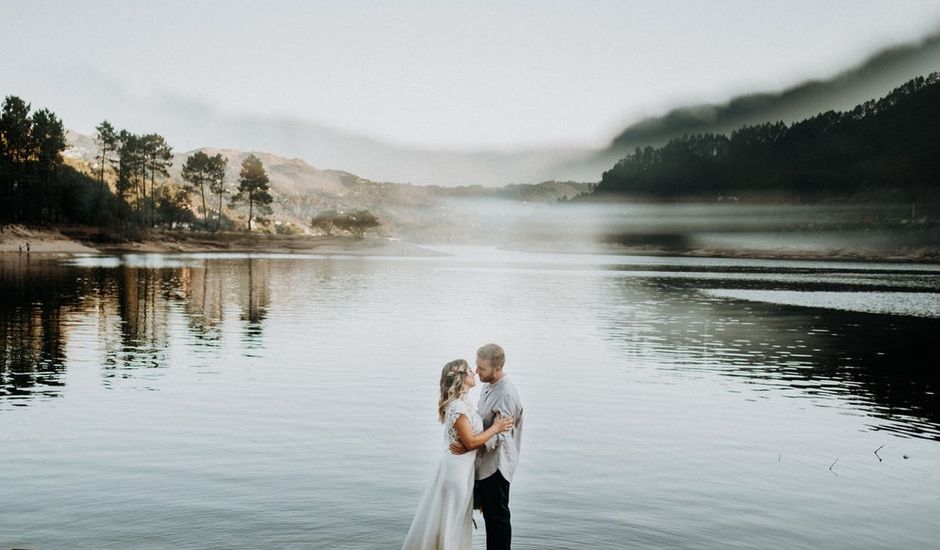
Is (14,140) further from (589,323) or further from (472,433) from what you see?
(472,433)

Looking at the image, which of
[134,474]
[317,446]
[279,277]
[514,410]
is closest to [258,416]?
[317,446]

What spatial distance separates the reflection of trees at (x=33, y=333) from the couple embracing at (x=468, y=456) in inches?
602

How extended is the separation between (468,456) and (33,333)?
29.1 m

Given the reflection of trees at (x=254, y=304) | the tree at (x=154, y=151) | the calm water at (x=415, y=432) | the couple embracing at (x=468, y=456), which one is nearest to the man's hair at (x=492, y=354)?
the couple embracing at (x=468, y=456)

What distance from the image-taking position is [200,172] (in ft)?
648

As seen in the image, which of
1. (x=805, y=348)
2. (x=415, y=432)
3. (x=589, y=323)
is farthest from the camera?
(x=589, y=323)

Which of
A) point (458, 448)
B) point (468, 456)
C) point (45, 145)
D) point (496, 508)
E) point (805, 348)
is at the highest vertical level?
point (45, 145)

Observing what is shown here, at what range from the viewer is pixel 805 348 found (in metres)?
35.9

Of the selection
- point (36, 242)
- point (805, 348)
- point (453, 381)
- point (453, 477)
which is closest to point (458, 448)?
point (453, 477)

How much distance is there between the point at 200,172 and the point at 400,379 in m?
186

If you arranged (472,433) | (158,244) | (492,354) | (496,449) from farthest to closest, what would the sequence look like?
(158,244) < (496,449) < (492,354) < (472,433)

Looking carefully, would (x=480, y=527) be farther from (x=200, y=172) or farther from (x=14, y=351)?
(x=200, y=172)

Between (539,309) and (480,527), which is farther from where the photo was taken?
(539,309)

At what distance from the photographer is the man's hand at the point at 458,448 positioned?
832cm
